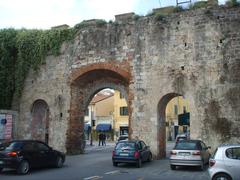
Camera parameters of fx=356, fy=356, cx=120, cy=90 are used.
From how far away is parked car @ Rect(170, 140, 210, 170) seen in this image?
15.4 meters

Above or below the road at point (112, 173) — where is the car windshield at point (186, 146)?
above

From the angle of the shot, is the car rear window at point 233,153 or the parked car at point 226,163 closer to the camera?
the parked car at point 226,163

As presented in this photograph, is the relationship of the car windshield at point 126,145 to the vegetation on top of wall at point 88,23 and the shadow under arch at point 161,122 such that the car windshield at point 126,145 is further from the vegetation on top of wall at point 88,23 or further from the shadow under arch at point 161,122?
the vegetation on top of wall at point 88,23

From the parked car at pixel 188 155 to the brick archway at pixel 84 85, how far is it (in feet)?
22.0

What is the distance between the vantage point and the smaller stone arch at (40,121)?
82.1 ft

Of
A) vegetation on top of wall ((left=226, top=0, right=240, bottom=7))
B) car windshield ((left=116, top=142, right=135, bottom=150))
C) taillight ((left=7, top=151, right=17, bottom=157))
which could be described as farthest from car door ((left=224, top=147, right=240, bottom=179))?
vegetation on top of wall ((left=226, top=0, right=240, bottom=7))

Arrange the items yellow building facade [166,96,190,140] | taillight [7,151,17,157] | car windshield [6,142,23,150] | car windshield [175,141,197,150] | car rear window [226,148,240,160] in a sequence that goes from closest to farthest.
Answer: car rear window [226,148,240,160] → taillight [7,151,17,157] → car windshield [6,142,23,150] → car windshield [175,141,197,150] → yellow building facade [166,96,190,140]

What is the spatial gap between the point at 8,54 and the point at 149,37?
10.6 meters

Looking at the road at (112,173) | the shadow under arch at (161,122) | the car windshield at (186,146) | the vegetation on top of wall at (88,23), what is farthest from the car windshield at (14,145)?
the vegetation on top of wall at (88,23)

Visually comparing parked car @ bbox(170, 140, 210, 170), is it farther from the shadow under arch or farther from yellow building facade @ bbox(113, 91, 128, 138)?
yellow building facade @ bbox(113, 91, 128, 138)

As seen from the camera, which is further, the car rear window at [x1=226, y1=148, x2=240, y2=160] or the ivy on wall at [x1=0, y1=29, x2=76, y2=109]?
the ivy on wall at [x1=0, y1=29, x2=76, y2=109]

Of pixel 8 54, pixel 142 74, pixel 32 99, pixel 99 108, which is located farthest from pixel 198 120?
pixel 99 108

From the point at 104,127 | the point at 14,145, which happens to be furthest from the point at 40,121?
the point at 104,127

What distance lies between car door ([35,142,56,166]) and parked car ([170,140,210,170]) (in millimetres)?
5369
